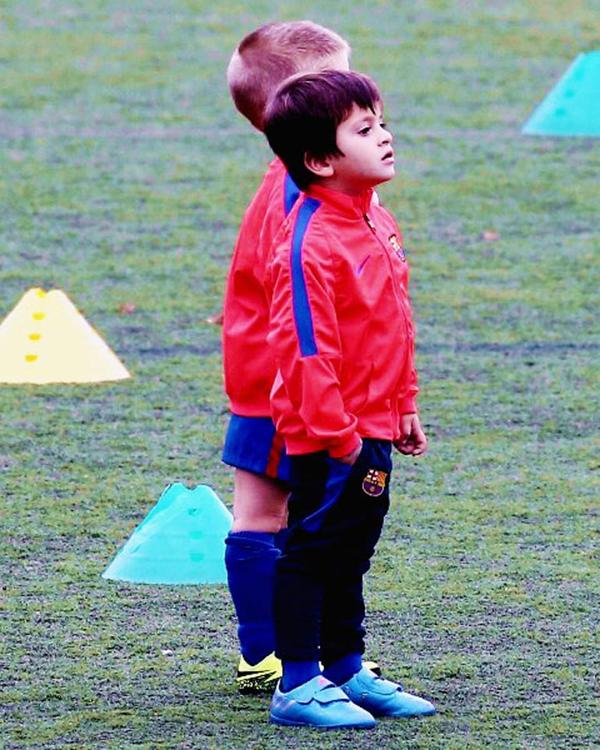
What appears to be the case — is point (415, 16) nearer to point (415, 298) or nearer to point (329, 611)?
point (415, 298)

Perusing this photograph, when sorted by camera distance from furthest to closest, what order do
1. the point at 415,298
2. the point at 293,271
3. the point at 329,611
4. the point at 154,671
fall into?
the point at 415,298 → the point at 154,671 → the point at 329,611 → the point at 293,271

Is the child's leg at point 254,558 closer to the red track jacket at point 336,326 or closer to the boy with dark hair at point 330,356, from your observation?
the boy with dark hair at point 330,356

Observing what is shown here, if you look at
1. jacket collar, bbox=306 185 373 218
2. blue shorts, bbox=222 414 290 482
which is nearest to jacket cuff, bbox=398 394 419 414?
blue shorts, bbox=222 414 290 482

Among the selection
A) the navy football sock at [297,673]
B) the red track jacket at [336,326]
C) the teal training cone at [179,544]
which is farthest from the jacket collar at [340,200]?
the teal training cone at [179,544]

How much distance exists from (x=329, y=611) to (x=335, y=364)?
55 centimetres

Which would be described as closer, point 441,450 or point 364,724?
point 364,724

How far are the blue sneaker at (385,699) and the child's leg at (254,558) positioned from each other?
25 centimetres

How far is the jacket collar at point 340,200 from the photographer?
3439 millimetres

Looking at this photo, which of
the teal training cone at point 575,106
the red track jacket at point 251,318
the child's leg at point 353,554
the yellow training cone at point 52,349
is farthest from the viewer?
the teal training cone at point 575,106

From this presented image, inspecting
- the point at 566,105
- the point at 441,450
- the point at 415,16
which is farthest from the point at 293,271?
the point at 415,16

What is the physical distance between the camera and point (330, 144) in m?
3.42

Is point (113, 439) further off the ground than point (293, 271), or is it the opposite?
point (293, 271)

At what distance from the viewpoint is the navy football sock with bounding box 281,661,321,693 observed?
3.51 m

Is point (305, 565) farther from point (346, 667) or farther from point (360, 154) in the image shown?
point (360, 154)
